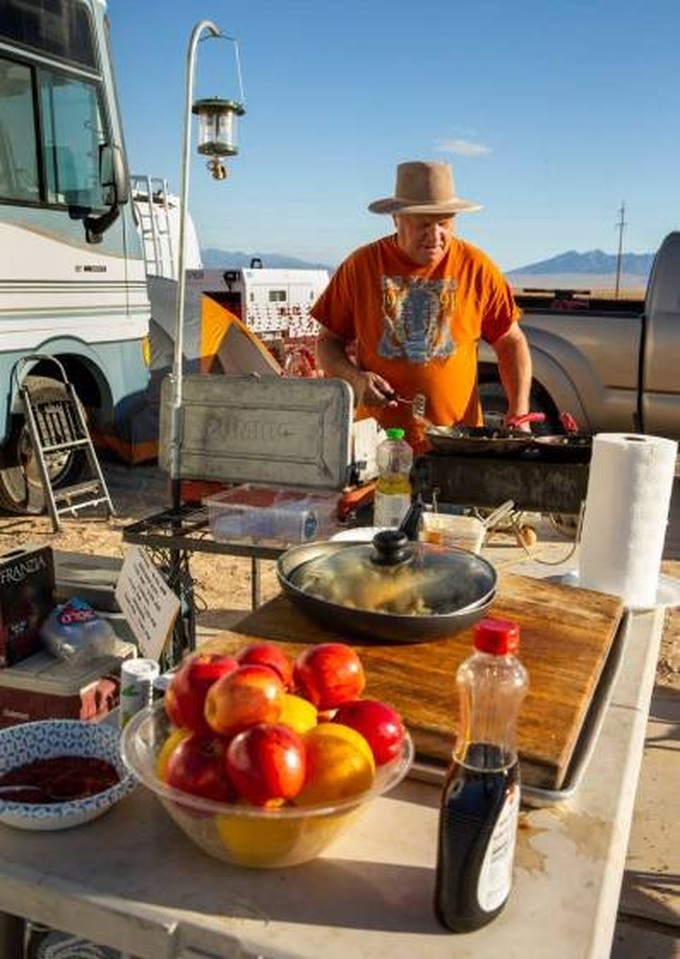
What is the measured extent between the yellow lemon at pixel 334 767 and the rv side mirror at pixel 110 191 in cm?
590

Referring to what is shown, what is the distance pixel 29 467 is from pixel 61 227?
1.86 metres

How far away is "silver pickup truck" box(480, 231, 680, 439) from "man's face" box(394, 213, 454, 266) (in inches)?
144

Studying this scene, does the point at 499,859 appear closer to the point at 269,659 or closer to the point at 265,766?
the point at 265,766

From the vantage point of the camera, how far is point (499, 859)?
102 centimetres

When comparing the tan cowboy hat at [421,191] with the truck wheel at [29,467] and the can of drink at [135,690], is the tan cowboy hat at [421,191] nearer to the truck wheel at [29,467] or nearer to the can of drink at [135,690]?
the can of drink at [135,690]

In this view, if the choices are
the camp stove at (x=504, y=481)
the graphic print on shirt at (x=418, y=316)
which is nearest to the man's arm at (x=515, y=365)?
the graphic print on shirt at (x=418, y=316)

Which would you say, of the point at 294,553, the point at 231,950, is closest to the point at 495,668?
the point at 231,950

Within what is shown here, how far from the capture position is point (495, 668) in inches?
43.7

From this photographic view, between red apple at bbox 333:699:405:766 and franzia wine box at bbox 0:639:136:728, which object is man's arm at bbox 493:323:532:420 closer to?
franzia wine box at bbox 0:639:136:728

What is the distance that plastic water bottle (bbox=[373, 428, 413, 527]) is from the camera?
2.53m

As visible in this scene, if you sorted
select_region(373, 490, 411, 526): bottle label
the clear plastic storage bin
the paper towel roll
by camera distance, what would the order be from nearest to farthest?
the paper towel roll < select_region(373, 490, 411, 526): bottle label < the clear plastic storage bin

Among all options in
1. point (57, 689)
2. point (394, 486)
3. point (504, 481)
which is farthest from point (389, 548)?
point (57, 689)

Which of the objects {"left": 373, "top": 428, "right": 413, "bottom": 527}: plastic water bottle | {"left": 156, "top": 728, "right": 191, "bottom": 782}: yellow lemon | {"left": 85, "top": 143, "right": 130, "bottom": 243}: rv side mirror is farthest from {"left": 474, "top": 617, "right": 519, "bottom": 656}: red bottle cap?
{"left": 85, "top": 143, "right": 130, "bottom": 243}: rv side mirror

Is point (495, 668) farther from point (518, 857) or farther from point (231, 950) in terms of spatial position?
point (231, 950)
